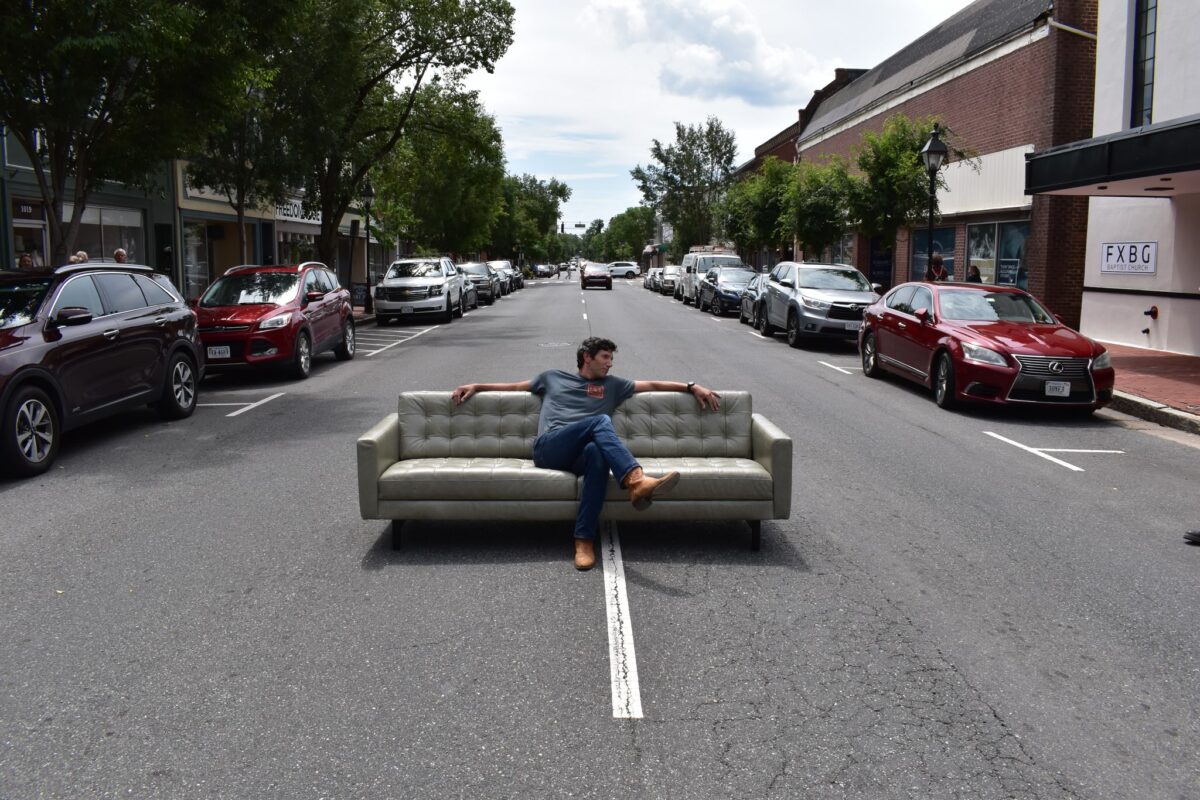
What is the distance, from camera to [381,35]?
1080 inches

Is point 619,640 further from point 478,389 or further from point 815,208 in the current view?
point 815,208

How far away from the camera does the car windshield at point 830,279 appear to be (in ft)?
68.5

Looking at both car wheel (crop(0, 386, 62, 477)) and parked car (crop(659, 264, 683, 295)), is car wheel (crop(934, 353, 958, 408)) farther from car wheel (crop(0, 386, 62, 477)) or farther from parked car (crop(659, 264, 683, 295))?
parked car (crop(659, 264, 683, 295))

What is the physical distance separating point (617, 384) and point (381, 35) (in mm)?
23615

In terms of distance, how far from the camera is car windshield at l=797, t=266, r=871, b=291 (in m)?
20.9

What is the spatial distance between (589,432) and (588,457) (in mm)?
165

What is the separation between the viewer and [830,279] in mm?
21141

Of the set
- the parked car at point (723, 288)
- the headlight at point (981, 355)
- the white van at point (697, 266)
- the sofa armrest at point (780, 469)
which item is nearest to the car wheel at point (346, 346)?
the headlight at point (981, 355)

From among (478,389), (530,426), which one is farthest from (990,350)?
(478,389)

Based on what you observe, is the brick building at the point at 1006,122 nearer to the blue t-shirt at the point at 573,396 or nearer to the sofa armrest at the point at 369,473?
the blue t-shirt at the point at 573,396

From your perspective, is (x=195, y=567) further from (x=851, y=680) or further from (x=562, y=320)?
(x=562, y=320)

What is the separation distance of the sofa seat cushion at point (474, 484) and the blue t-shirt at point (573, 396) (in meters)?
0.42

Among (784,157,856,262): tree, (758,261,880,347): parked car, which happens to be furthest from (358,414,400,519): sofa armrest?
(784,157,856,262): tree

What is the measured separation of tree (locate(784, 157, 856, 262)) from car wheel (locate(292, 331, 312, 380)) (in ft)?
51.1
